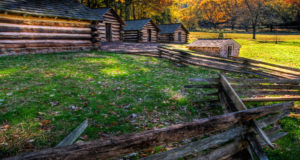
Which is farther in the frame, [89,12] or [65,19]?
[89,12]

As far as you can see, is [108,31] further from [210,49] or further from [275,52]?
[275,52]

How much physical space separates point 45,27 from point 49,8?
4.91 feet

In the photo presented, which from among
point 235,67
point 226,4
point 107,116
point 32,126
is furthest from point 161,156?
point 226,4

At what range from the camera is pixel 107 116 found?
5172 mm

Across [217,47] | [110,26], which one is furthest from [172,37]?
[217,47]

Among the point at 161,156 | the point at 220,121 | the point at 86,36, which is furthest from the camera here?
the point at 86,36

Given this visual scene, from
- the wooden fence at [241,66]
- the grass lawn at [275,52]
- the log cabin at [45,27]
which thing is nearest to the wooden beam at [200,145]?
the wooden fence at [241,66]

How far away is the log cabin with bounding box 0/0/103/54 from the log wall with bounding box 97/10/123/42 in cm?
970

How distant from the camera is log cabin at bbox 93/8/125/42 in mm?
27103

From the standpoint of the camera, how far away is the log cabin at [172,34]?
3944cm

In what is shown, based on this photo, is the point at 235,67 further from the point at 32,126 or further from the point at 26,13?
the point at 26,13

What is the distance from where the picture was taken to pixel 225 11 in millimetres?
64688

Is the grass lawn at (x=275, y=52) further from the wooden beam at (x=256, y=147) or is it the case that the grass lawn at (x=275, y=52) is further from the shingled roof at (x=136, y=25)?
the wooden beam at (x=256, y=147)

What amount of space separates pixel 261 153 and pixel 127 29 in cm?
3299
